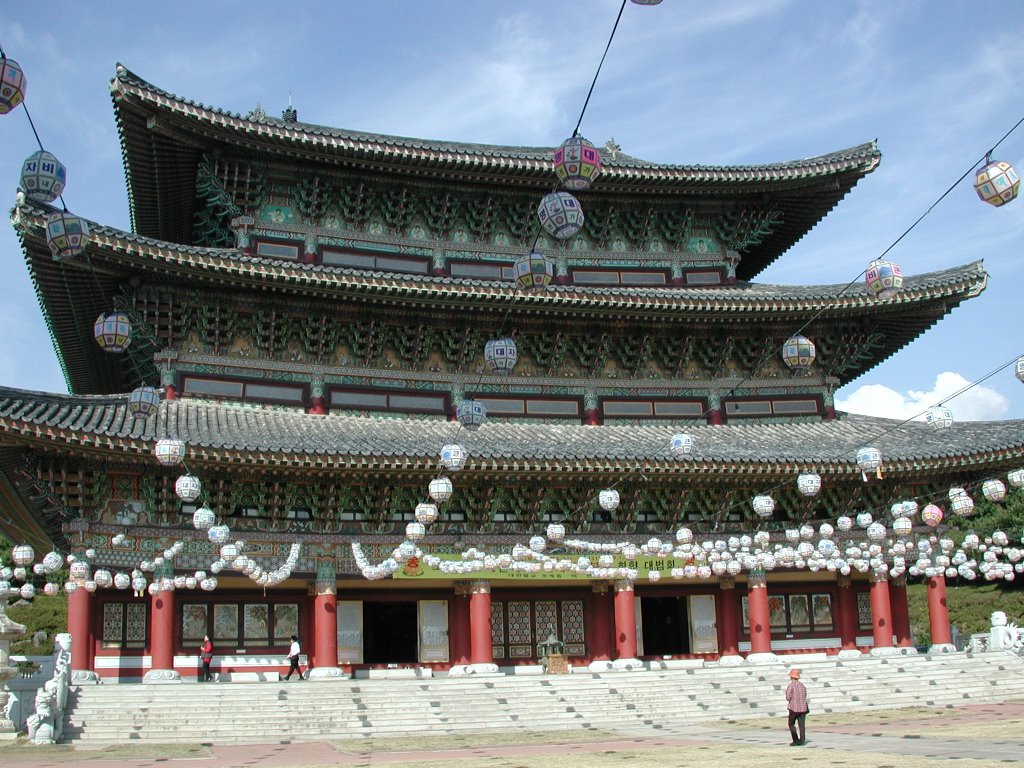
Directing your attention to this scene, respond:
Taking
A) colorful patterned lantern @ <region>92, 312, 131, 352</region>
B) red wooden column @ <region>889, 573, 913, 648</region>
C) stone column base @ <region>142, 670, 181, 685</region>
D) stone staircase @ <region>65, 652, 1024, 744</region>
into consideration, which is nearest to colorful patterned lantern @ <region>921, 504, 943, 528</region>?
red wooden column @ <region>889, 573, 913, 648</region>

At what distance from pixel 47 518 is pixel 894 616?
75.1 feet

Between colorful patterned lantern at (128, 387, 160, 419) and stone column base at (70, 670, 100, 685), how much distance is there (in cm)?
579

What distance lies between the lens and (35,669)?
2338cm

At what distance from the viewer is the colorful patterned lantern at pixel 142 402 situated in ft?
78.9

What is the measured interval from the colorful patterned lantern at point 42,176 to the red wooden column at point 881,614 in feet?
73.2

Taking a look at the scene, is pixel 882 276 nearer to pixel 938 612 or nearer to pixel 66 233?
pixel 938 612

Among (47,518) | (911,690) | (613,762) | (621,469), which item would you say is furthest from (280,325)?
(911,690)

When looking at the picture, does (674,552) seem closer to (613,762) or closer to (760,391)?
(760,391)

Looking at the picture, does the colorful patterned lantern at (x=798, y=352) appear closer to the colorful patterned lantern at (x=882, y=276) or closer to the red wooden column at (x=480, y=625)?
the colorful patterned lantern at (x=882, y=276)

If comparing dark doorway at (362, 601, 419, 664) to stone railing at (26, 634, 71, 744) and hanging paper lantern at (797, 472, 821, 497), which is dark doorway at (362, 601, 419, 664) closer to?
stone railing at (26, 634, 71, 744)

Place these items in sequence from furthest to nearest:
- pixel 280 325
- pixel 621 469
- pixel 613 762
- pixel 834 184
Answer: pixel 834 184 < pixel 280 325 < pixel 621 469 < pixel 613 762

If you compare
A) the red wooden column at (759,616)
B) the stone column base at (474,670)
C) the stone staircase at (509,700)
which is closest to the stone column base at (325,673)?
the stone staircase at (509,700)

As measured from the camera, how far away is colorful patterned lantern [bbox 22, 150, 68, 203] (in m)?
18.1

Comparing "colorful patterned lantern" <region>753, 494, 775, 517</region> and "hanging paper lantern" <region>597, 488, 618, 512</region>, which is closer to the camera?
"hanging paper lantern" <region>597, 488, 618, 512</region>
